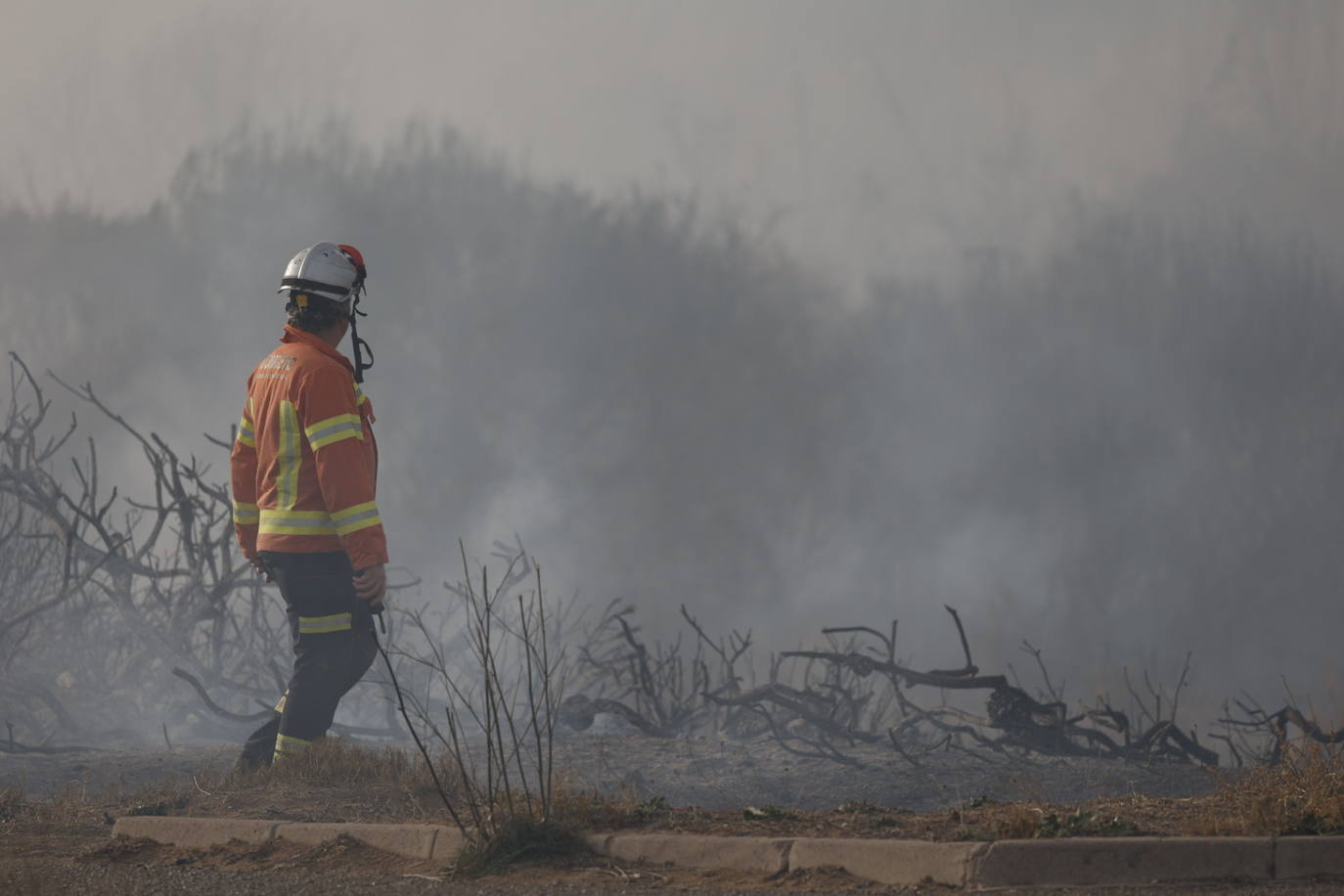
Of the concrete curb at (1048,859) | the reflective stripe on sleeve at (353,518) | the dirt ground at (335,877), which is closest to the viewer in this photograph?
the concrete curb at (1048,859)

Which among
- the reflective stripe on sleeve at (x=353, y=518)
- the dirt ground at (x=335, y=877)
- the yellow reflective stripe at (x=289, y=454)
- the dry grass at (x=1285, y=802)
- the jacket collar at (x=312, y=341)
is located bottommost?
the dirt ground at (x=335, y=877)

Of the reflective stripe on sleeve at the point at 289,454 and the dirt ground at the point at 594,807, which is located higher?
the reflective stripe on sleeve at the point at 289,454

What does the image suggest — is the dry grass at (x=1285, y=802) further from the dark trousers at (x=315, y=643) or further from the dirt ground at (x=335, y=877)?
the dark trousers at (x=315, y=643)

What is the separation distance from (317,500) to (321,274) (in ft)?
3.71

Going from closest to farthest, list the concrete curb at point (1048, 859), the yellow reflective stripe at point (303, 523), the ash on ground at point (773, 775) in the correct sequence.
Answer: the concrete curb at point (1048, 859) → the yellow reflective stripe at point (303, 523) → the ash on ground at point (773, 775)

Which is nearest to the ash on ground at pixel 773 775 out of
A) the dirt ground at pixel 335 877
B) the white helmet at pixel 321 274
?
the dirt ground at pixel 335 877

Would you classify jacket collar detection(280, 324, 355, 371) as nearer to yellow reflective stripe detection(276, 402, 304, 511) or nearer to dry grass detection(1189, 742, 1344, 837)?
yellow reflective stripe detection(276, 402, 304, 511)

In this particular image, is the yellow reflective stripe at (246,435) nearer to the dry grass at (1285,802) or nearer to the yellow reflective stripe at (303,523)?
the yellow reflective stripe at (303,523)

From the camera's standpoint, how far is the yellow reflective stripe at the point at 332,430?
681 centimetres

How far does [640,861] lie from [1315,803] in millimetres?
2291

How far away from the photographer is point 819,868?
459cm

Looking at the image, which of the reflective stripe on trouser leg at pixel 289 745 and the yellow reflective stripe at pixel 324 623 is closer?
the reflective stripe on trouser leg at pixel 289 745

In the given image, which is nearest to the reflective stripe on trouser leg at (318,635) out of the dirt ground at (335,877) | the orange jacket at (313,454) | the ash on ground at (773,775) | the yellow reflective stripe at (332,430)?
the orange jacket at (313,454)

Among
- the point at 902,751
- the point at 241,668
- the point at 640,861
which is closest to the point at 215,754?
the point at 241,668
